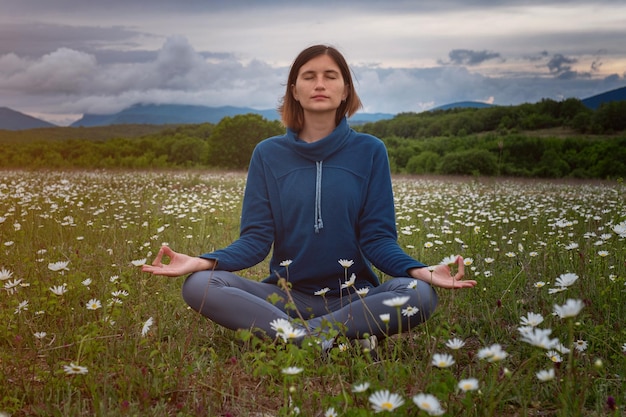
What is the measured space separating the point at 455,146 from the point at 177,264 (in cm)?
2172

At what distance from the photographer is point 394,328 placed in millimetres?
3234

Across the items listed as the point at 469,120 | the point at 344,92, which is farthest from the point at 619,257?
the point at 469,120

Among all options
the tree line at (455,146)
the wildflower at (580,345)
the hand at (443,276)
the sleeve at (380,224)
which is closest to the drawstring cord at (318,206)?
the sleeve at (380,224)

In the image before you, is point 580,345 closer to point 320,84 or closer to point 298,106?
point 320,84

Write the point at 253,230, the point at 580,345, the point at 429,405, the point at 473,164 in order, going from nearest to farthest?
the point at 429,405, the point at 580,345, the point at 253,230, the point at 473,164

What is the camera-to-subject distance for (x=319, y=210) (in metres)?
3.58

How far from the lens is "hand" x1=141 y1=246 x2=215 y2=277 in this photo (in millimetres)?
2943

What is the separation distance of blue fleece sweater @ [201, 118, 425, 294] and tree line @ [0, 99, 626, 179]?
1373 centimetres

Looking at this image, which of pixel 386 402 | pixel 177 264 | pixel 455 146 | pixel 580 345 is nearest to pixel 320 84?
pixel 177 264

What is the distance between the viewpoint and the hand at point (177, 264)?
2943 millimetres

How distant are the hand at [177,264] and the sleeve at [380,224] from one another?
0.95 m

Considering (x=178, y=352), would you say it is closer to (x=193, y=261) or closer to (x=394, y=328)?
(x=193, y=261)

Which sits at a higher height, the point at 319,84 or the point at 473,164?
the point at 319,84

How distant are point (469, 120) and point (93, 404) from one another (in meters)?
27.9
